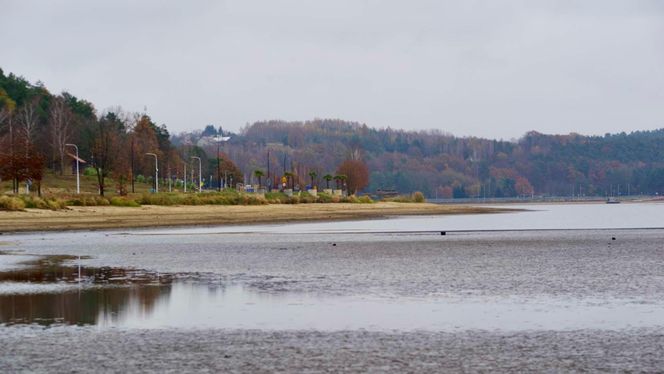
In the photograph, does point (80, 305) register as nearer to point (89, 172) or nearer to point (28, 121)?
point (28, 121)

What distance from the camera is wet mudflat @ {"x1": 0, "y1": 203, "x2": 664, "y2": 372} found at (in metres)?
13.3

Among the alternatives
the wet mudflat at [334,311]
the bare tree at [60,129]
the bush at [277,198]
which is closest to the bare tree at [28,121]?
the bare tree at [60,129]

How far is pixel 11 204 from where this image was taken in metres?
62.2

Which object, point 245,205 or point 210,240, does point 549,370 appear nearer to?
point 210,240

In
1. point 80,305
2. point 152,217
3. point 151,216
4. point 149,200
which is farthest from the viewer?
point 149,200

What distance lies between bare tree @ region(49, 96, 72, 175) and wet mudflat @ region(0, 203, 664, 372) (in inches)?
3602

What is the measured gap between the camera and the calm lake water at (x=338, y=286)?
16.9m

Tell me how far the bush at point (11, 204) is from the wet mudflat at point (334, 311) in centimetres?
2980

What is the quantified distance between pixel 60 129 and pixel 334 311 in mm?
114299

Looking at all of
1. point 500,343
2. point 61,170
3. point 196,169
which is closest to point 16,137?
point 61,170

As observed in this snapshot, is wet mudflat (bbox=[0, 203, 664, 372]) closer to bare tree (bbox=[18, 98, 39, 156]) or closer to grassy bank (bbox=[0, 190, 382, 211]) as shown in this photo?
grassy bank (bbox=[0, 190, 382, 211])

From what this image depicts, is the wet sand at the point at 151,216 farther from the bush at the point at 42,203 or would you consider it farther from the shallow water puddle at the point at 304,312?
the shallow water puddle at the point at 304,312

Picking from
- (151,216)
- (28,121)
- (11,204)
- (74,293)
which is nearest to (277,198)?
(28,121)

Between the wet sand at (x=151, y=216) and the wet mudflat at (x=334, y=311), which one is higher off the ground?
the wet sand at (x=151, y=216)
